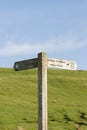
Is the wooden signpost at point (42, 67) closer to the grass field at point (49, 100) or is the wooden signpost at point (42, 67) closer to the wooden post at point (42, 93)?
the wooden post at point (42, 93)

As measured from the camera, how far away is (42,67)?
1213 cm

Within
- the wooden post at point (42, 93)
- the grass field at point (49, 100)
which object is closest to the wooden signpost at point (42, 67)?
the wooden post at point (42, 93)

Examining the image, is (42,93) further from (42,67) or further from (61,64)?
(61,64)

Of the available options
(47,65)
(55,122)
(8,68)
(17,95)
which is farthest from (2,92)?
(47,65)

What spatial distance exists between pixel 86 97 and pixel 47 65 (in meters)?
40.1

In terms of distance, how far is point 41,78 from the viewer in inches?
474

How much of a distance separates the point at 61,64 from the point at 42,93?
1.32 metres

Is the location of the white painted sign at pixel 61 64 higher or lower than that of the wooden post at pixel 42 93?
higher

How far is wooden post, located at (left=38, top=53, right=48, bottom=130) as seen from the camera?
11.8m

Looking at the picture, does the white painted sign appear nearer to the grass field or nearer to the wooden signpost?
the wooden signpost

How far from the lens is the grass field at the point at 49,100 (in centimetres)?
3002

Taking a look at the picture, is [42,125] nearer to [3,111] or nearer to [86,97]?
[3,111]

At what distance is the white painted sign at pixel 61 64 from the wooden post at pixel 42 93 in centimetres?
35

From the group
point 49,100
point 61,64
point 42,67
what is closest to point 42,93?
point 42,67
